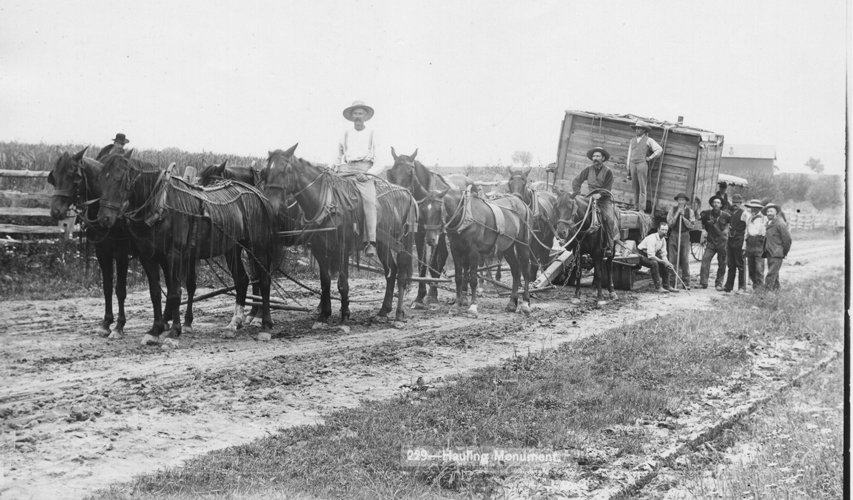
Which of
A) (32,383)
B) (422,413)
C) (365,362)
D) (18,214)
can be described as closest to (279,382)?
(365,362)

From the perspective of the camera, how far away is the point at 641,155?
15.2 m

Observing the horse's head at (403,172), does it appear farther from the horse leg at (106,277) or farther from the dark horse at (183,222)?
the horse leg at (106,277)

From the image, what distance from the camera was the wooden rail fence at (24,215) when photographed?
10891 millimetres

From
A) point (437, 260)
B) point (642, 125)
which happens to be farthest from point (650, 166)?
point (437, 260)

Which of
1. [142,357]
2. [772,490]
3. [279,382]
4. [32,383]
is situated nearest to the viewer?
[772,490]

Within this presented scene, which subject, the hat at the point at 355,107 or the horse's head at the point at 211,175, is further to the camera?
the hat at the point at 355,107

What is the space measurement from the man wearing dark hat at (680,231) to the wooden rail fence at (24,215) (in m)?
11.8

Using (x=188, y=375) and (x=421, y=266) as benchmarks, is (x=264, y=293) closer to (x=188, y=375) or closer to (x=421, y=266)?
(x=188, y=375)

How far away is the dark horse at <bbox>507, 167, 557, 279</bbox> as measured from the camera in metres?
12.9

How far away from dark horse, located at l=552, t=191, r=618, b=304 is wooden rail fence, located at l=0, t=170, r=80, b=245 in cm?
828

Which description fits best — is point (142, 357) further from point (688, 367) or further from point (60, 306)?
point (688, 367)

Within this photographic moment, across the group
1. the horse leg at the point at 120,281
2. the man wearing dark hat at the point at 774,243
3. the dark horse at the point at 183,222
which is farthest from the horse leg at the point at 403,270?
the man wearing dark hat at the point at 774,243

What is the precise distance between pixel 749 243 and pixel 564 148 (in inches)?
183

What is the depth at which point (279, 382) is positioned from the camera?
6750mm
